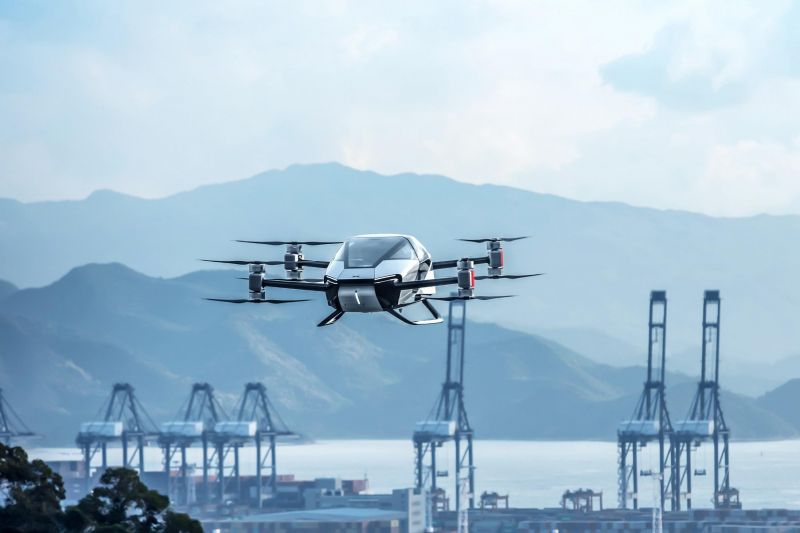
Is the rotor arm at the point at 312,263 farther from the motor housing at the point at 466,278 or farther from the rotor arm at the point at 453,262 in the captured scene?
the motor housing at the point at 466,278

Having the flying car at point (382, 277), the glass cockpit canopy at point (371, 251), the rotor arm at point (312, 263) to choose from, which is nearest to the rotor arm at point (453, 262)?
the flying car at point (382, 277)

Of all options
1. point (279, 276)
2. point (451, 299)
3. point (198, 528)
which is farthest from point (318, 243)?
point (198, 528)

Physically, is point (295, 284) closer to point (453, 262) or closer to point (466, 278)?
point (453, 262)

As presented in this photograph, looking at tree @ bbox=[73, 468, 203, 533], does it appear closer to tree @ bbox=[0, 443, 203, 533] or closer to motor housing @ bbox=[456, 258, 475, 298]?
tree @ bbox=[0, 443, 203, 533]

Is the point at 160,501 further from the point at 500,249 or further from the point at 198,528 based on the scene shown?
the point at 500,249

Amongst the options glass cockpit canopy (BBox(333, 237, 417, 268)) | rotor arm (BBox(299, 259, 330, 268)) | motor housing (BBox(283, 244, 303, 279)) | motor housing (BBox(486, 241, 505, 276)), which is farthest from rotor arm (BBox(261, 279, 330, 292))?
motor housing (BBox(486, 241, 505, 276))

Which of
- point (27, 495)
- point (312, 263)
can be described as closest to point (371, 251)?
point (312, 263)
